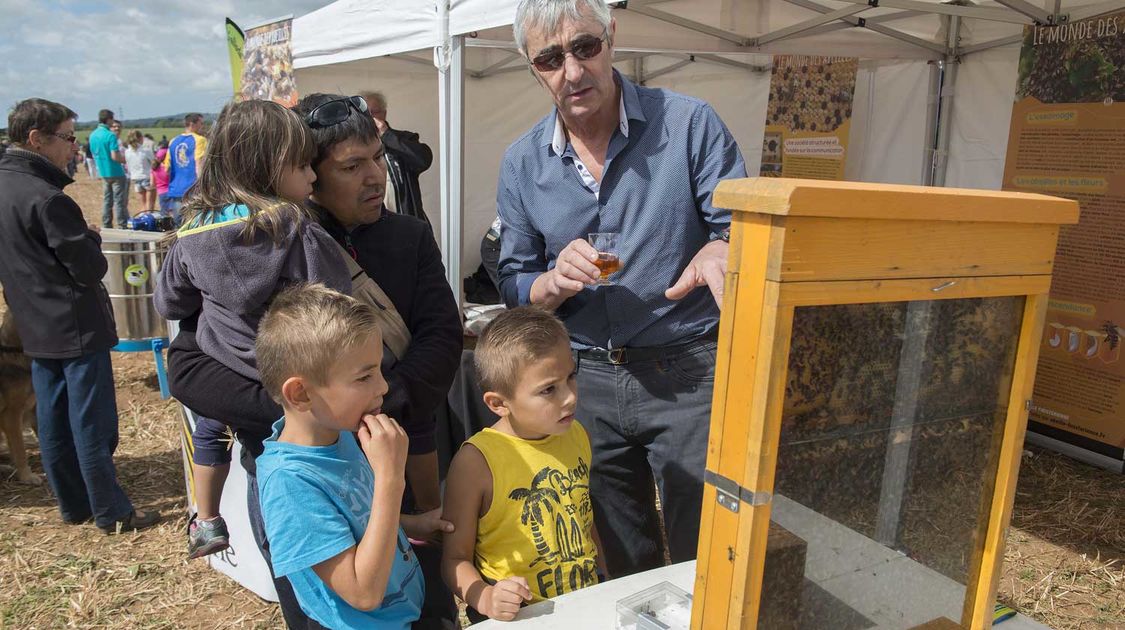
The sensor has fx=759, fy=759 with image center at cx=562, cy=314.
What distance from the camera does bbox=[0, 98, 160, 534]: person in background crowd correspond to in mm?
3730

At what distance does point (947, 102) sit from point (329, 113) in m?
5.36

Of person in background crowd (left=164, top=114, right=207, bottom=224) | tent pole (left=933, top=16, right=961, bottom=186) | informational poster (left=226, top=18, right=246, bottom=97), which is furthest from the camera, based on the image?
person in background crowd (left=164, top=114, right=207, bottom=224)

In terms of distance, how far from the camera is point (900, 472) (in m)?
1.18

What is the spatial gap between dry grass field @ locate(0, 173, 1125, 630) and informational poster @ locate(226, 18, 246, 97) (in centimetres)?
462

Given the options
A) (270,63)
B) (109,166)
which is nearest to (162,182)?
(109,166)

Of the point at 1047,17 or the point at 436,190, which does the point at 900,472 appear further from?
the point at 436,190

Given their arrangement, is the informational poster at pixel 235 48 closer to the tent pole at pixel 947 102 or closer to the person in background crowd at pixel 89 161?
the tent pole at pixel 947 102

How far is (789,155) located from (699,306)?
5.47 metres

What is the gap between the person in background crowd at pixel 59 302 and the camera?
3.73 meters

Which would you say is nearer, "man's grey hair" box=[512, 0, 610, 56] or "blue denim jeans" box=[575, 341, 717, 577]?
"man's grey hair" box=[512, 0, 610, 56]

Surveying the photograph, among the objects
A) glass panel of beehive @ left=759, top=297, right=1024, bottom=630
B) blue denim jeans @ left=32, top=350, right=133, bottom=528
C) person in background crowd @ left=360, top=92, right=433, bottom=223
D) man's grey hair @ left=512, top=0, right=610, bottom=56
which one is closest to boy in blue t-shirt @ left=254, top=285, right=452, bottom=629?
glass panel of beehive @ left=759, top=297, right=1024, bottom=630

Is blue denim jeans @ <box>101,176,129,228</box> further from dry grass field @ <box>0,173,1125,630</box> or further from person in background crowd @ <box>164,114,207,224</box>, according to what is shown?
dry grass field @ <box>0,173,1125,630</box>

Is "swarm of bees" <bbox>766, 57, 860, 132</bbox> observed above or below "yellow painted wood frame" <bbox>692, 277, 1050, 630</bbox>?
above

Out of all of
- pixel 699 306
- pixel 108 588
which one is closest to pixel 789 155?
pixel 699 306
